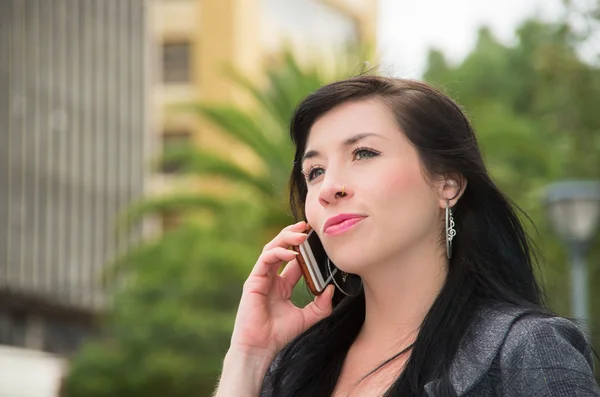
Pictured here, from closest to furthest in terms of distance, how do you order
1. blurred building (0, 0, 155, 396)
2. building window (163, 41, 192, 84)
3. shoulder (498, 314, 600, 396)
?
shoulder (498, 314, 600, 396), blurred building (0, 0, 155, 396), building window (163, 41, 192, 84)

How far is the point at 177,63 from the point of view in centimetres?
5481

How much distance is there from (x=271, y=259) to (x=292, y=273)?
155 millimetres

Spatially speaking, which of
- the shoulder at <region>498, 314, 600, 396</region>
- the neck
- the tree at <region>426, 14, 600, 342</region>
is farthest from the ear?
the tree at <region>426, 14, 600, 342</region>

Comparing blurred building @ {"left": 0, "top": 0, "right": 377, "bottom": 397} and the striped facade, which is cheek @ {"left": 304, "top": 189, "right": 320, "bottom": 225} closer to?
blurred building @ {"left": 0, "top": 0, "right": 377, "bottom": 397}

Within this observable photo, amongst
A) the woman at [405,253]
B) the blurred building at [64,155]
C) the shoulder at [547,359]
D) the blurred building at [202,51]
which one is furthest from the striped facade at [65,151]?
the shoulder at [547,359]

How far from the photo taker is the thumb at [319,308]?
360 centimetres

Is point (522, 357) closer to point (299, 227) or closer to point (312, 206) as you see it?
point (312, 206)

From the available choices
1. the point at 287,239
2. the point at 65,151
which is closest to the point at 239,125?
the point at 287,239

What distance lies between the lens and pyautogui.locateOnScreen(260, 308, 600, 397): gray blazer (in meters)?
2.78

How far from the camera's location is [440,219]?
10.8 ft

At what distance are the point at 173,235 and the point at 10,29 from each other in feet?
71.3

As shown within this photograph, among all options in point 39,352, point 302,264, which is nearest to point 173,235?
point 39,352

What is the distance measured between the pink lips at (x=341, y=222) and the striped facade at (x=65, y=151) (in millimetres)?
42021

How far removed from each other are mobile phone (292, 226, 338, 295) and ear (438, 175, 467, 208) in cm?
45
